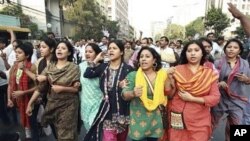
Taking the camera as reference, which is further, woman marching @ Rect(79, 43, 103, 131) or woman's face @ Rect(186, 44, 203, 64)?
woman marching @ Rect(79, 43, 103, 131)

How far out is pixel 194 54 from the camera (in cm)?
326

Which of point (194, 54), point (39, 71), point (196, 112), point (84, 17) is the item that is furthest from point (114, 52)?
point (84, 17)

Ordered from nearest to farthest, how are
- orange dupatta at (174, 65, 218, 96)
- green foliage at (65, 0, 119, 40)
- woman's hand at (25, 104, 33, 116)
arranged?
1. orange dupatta at (174, 65, 218, 96)
2. woman's hand at (25, 104, 33, 116)
3. green foliage at (65, 0, 119, 40)

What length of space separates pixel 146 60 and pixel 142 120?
64 centimetres

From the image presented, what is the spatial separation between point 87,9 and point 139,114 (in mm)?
40705

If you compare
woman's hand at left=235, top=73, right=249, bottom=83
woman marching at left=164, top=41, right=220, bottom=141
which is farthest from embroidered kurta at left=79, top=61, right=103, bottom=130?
woman's hand at left=235, top=73, right=249, bottom=83

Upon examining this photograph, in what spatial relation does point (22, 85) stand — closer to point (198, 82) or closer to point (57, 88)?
point (57, 88)

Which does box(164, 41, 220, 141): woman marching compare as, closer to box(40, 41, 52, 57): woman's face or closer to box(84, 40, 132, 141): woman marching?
box(84, 40, 132, 141): woman marching

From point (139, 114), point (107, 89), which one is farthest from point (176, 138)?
point (107, 89)

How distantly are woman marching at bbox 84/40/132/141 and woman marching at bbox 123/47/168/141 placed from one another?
201mm

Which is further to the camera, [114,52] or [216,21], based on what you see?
[216,21]

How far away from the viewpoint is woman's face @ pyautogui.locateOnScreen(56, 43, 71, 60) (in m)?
3.72

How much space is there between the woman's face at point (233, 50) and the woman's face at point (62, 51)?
2.02 meters

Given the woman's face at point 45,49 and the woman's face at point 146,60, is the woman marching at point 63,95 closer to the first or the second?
the woman's face at point 45,49
